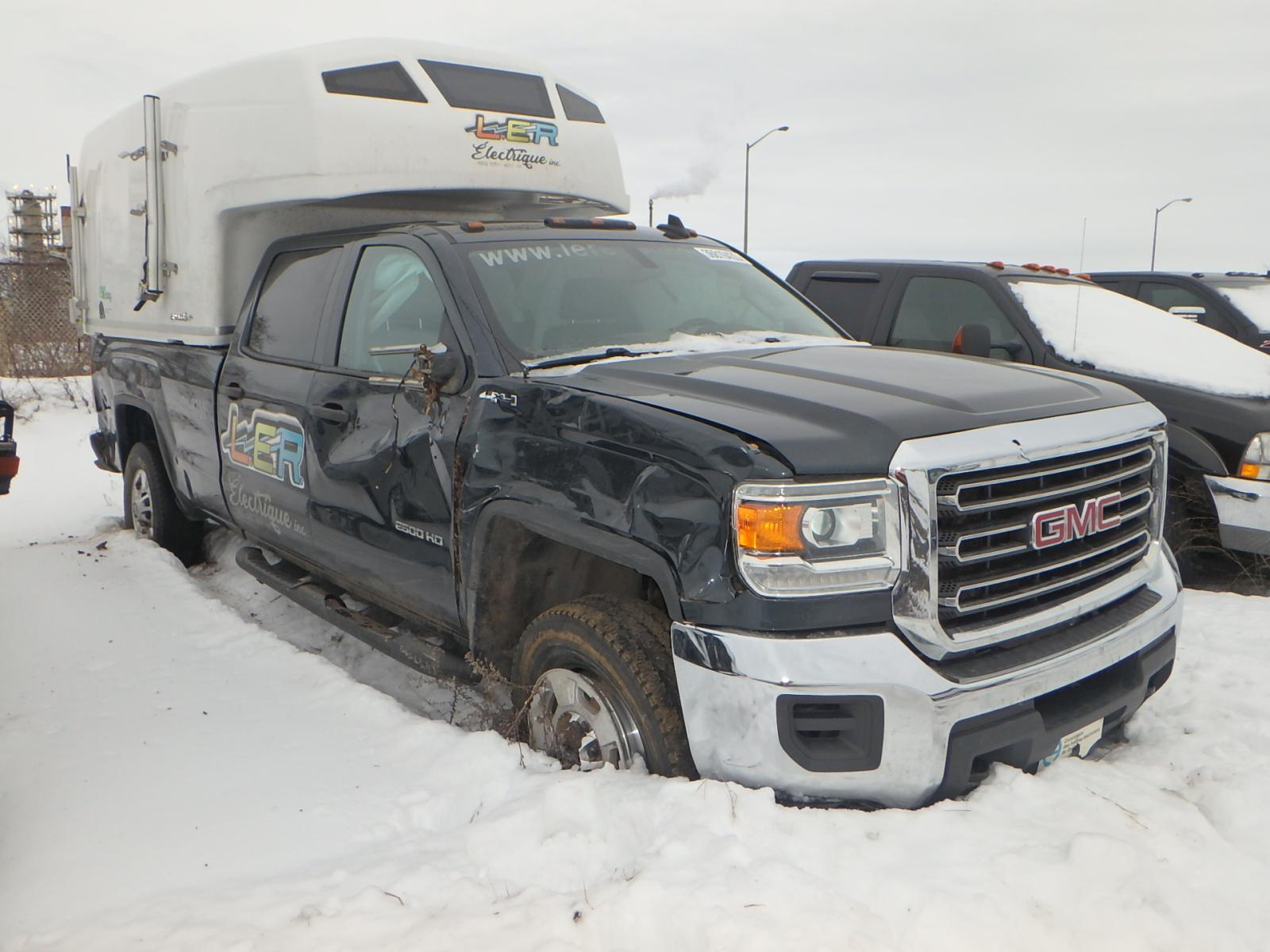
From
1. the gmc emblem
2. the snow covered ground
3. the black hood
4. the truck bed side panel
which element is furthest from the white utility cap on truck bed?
the gmc emblem

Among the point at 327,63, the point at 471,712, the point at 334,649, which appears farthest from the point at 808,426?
the point at 327,63

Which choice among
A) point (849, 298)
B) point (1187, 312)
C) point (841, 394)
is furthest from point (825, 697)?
point (1187, 312)

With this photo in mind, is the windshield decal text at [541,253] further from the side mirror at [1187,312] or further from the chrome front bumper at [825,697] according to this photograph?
the side mirror at [1187,312]

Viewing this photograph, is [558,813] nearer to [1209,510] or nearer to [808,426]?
[808,426]

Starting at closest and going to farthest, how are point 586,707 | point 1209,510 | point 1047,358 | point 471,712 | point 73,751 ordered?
1. point 586,707
2. point 73,751
3. point 471,712
4. point 1209,510
5. point 1047,358

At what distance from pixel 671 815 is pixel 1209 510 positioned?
4.05m

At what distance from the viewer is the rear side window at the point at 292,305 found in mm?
4660

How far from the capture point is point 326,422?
4344mm

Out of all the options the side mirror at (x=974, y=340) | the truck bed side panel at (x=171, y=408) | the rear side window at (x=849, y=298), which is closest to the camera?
the side mirror at (x=974, y=340)

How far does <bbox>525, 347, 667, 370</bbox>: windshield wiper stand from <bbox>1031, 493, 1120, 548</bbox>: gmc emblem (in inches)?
56.3

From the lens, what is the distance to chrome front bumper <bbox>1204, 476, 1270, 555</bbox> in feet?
17.6

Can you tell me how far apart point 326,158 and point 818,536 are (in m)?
3.51

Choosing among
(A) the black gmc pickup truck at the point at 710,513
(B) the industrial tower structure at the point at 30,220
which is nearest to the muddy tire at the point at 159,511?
(A) the black gmc pickup truck at the point at 710,513

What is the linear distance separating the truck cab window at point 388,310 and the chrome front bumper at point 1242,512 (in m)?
4.06
